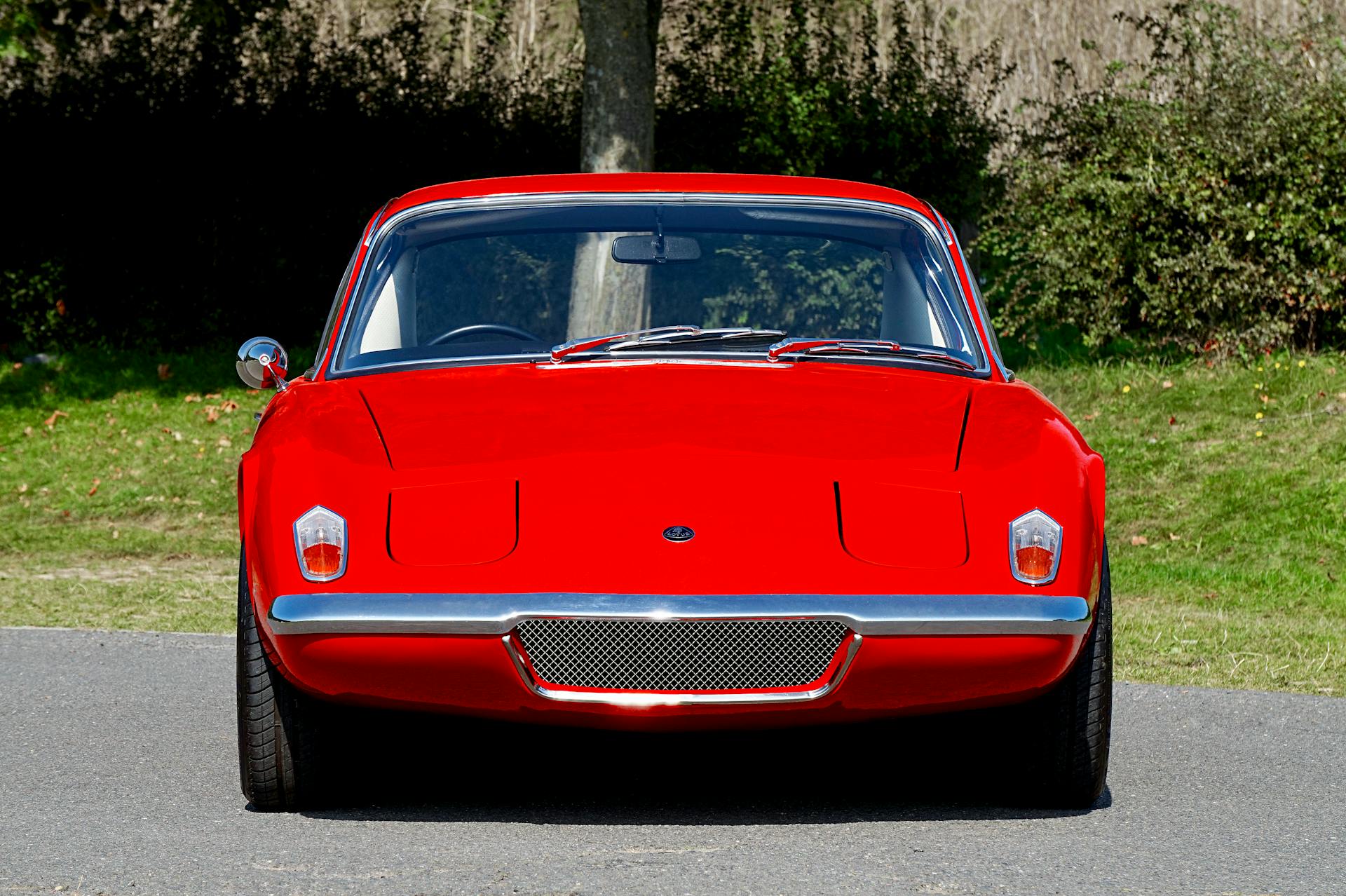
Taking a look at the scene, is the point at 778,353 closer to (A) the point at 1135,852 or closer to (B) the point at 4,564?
(A) the point at 1135,852

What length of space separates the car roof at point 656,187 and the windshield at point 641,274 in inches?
2.4

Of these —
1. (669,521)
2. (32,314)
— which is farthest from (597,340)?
(32,314)

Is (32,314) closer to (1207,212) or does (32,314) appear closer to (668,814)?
(1207,212)

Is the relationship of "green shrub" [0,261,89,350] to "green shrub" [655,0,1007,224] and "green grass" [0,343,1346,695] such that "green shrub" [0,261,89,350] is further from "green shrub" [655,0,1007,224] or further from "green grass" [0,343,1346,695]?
"green shrub" [655,0,1007,224]

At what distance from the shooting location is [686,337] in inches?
212

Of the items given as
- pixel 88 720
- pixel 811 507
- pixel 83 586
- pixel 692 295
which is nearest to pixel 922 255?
pixel 692 295

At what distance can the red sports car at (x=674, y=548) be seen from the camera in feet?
14.1

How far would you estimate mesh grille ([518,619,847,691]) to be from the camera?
430cm

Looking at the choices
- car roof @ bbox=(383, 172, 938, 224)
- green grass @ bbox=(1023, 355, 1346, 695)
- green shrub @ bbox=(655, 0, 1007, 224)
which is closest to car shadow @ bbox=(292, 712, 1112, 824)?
car roof @ bbox=(383, 172, 938, 224)

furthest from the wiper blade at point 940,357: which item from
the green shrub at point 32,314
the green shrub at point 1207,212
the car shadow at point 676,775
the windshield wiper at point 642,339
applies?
the green shrub at point 32,314

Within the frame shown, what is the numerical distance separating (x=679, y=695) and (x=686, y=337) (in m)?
1.35

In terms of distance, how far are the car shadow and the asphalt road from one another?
0.01 meters

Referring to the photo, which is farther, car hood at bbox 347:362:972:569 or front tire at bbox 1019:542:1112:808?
front tire at bbox 1019:542:1112:808

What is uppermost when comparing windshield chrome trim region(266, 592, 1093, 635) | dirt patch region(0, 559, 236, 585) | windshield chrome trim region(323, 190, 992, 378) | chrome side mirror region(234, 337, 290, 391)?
windshield chrome trim region(323, 190, 992, 378)
